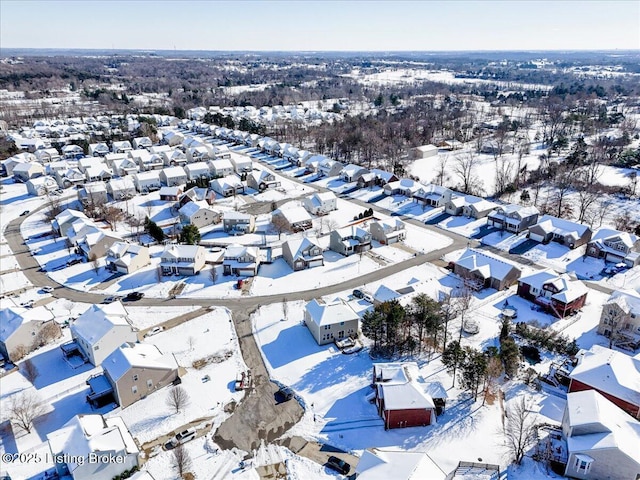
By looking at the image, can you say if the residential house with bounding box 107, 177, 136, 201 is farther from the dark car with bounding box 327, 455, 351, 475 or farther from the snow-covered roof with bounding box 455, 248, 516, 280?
the dark car with bounding box 327, 455, 351, 475

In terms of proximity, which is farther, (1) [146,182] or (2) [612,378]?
(1) [146,182]

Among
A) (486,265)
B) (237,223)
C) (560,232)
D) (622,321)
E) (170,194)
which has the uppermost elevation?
(170,194)

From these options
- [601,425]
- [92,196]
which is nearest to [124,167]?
[92,196]

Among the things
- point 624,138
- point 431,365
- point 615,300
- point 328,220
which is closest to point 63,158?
point 328,220

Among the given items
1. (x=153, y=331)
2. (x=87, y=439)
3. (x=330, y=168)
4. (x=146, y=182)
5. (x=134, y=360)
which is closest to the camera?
(x=87, y=439)

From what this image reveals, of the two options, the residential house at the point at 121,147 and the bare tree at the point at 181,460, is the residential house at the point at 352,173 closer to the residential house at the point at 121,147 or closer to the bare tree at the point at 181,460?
the residential house at the point at 121,147

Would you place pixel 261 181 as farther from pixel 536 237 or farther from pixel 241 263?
pixel 536 237

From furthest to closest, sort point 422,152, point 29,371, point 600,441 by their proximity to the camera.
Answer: point 422,152 < point 29,371 < point 600,441
